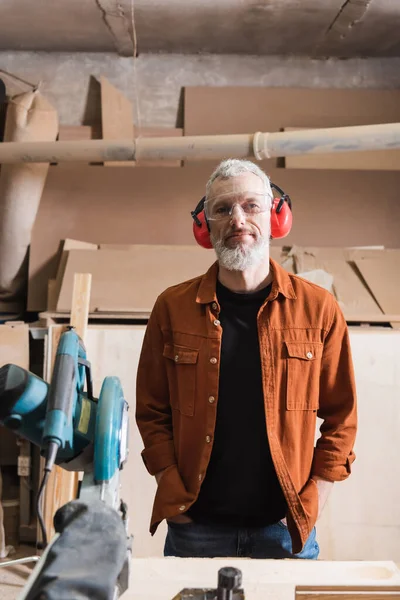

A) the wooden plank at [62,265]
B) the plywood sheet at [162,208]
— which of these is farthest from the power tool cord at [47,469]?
the plywood sheet at [162,208]

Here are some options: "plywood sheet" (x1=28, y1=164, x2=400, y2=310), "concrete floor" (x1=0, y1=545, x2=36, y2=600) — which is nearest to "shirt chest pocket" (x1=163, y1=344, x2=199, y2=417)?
"concrete floor" (x1=0, y1=545, x2=36, y2=600)

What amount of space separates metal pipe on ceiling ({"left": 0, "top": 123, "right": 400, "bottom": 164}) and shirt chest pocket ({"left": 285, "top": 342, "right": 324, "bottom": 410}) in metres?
1.54

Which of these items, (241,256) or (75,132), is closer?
(241,256)

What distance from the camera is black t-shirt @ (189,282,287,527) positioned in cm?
144

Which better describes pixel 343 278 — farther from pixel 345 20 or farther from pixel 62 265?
pixel 62 265

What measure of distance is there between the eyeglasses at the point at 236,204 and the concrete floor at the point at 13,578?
82.1 inches

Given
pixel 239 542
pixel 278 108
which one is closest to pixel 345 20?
pixel 278 108

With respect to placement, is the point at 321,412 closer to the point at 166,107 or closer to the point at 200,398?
the point at 200,398

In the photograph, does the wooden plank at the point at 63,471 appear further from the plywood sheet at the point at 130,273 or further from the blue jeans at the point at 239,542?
the blue jeans at the point at 239,542

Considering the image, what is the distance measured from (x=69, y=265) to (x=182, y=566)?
87.1 inches

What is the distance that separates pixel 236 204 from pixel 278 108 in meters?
2.13

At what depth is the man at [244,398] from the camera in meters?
1.45

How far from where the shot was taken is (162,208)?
10.7 feet

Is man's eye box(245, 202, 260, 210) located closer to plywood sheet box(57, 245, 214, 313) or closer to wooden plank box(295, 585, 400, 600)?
wooden plank box(295, 585, 400, 600)
